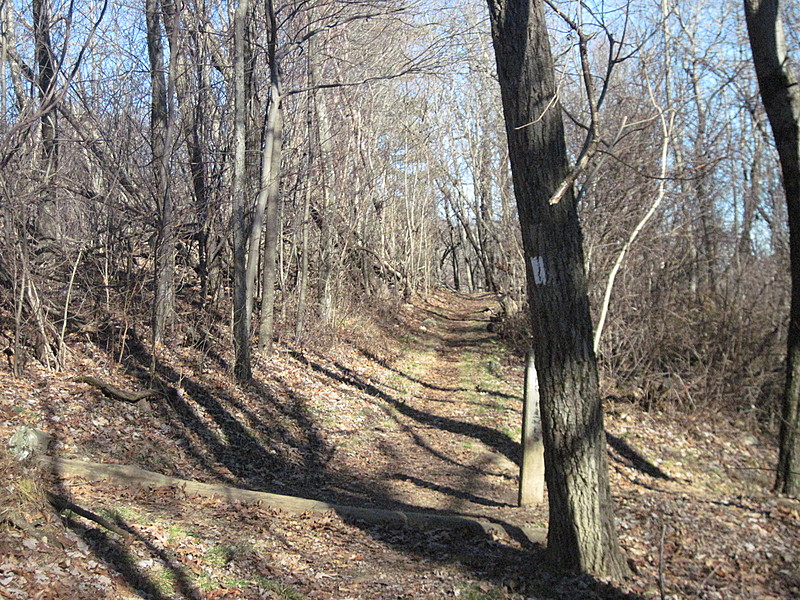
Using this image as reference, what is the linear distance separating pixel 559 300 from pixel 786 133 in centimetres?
365

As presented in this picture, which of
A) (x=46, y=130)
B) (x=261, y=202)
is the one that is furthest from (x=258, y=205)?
(x=46, y=130)

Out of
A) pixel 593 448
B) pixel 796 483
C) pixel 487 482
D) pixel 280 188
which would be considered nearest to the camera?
→ pixel 593 448

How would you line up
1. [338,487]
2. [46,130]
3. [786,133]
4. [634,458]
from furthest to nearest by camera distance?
[46,130], [634,458], [338,487], [786,133]

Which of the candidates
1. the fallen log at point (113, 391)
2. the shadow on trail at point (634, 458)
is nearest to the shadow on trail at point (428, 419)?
the shadow on trail at point (634, 458)

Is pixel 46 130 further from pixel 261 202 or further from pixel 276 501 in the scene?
pixel 276 501

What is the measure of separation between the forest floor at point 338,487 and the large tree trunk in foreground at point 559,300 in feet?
1.32

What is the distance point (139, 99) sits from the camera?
1181 cm

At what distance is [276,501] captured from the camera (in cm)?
649

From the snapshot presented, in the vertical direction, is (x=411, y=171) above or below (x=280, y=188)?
above

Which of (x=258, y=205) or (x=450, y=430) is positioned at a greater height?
(x=258, y=205)

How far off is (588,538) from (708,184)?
10.1m

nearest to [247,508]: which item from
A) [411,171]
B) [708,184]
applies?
[708,184]

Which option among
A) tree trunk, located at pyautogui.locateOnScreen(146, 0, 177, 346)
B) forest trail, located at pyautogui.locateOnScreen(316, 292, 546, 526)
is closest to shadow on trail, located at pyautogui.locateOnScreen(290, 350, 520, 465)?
forest trail, located at pyautogui.locateOnScreen(316, 292, 546, 526)

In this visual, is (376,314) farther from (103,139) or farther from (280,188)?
(103,139)
